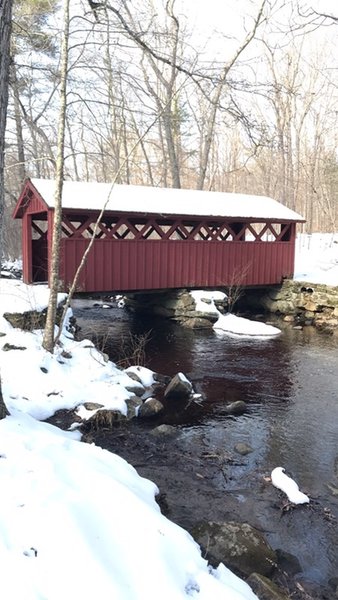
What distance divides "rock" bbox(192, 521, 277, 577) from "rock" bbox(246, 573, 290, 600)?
0.59 ft

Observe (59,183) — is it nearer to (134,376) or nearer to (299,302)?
(134,376)

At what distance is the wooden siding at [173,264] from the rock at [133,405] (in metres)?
4.95

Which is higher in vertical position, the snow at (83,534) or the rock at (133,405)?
the snow at (83,534)

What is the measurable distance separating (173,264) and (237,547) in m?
9.96

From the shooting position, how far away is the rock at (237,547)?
10.4 feet

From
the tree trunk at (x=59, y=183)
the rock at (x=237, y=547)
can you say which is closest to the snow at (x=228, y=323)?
the tree trunk at (x=59, y=183)

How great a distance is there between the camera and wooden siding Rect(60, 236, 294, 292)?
38.0 feet

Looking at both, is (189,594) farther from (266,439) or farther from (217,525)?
(266,439)

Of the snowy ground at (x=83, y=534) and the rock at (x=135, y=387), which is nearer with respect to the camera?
the snowy ground at (x=83, y=534)

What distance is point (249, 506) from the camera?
4.11m

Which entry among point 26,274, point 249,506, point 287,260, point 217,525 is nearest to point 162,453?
point 249,506

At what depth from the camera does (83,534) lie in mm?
2293

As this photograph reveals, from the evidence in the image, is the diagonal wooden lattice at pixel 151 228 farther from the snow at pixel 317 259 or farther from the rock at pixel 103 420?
the rock at pixel 103 420

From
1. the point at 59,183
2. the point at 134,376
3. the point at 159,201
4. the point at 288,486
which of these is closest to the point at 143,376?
the point at 134,376
